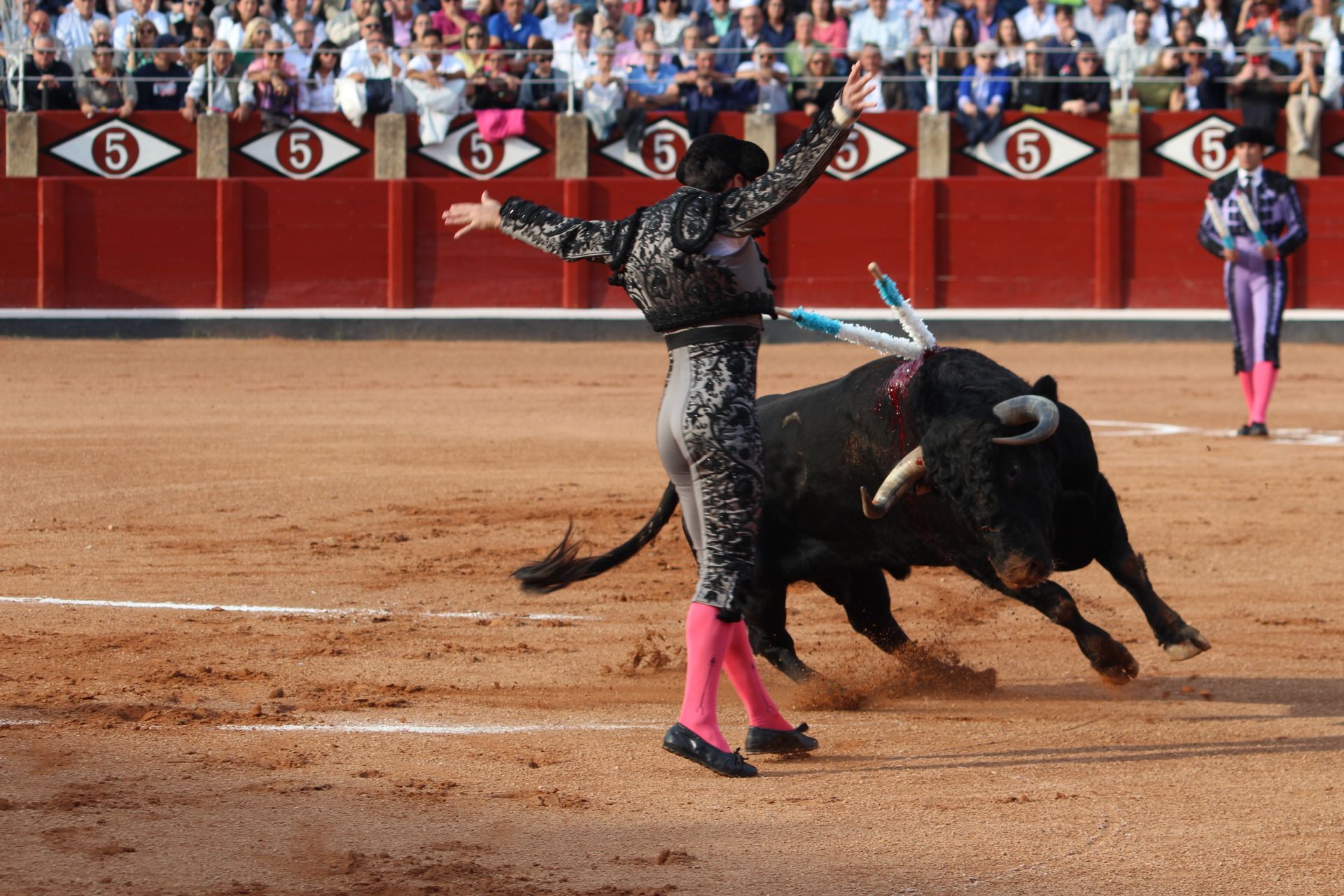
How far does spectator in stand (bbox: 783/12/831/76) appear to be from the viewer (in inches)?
562

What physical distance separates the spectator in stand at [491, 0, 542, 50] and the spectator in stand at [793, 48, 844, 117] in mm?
2223

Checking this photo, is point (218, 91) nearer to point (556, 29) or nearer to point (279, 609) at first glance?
point (556, 29)

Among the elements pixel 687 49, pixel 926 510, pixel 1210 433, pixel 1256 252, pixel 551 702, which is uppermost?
pixel 687 49

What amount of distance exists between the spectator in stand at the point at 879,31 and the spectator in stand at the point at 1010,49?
0.78 m

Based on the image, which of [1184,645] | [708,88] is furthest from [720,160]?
[708,88]

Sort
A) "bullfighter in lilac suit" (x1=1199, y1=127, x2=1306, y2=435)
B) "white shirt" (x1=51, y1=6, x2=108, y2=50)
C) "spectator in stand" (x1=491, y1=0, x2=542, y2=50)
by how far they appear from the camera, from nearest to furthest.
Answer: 1. "bullfighter in lilac suit" (x1=1199, y1=127, x2=1306, y2=435)
2. "white shirt" (x1=51, y1=6, x2=108, y2=50)
3. "spectator in stand" (x1=491, y1=0, x2=542, y2=50)

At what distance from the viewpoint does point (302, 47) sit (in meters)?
14.4

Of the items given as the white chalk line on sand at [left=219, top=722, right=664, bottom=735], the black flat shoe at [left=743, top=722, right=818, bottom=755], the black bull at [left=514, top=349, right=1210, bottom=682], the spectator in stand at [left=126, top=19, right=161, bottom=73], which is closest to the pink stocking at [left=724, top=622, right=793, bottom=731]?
the black flat shoe at [left=743, top=722, right=818, bottom=755]

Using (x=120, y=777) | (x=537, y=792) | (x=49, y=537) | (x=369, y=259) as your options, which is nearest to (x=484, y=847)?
(x=537, y=792)

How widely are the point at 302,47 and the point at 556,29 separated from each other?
6.82 ft

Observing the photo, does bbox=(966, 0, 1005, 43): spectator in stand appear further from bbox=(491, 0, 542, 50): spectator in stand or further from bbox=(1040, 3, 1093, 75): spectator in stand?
bbox=(491, 0, 542, 50): spectator in stand

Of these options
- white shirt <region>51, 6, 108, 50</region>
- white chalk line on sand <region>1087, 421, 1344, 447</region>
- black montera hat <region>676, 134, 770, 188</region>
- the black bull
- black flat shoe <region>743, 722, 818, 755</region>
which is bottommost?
white chalk line on sand <region>1087, 421, 1344, 447</region>

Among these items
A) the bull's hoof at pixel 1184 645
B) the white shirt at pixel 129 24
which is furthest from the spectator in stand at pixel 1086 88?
the bull's hoof at pixel 1184 645

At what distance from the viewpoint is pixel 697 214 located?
3455mm
